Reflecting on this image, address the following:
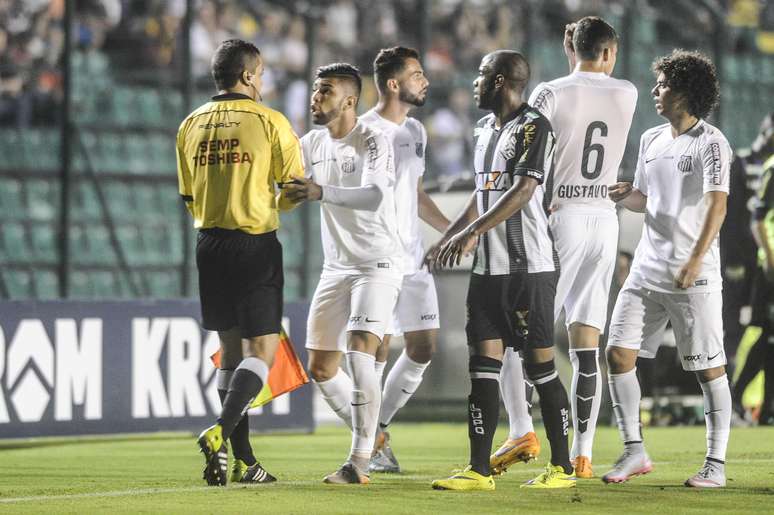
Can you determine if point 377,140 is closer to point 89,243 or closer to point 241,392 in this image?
point 241,392

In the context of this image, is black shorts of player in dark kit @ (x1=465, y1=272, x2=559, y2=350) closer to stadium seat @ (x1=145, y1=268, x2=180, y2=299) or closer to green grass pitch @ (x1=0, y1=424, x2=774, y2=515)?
green grass pitch @ (x1=0, y1=424, x2=774, y2=515)

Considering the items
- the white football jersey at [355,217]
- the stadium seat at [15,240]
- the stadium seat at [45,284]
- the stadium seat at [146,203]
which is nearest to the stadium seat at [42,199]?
the stadium seat at [15,240]

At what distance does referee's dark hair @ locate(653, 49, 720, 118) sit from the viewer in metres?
6.75

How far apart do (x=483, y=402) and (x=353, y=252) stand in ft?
3.72

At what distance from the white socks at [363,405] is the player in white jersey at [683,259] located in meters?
1.12

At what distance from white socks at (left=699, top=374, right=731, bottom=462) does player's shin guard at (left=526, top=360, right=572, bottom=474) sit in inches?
28.4

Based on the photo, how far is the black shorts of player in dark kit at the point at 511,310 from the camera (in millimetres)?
6371

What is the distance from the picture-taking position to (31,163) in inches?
544

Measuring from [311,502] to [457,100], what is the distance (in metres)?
11.7

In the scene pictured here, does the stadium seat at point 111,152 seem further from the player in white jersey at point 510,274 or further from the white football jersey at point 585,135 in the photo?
the player in white jersey at point 510,274

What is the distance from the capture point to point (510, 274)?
21.0 feet

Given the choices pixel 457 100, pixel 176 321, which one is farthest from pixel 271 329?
pixel 457 100

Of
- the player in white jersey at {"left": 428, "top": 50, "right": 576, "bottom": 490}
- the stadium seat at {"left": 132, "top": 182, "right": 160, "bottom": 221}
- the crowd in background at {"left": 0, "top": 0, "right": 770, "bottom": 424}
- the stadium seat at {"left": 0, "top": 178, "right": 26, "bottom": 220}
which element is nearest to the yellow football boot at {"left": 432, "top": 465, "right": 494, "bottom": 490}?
the player in white jersey at {"left": 428, "top": 50, "right": 576, "bottom": 490}

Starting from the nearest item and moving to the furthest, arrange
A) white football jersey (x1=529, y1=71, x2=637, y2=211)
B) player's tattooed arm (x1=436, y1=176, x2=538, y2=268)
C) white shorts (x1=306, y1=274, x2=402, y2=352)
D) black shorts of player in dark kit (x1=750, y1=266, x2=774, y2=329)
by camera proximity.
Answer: player's tattooed arm (x1=436, y1=176, x2=538, y2=268)
white shorts (x1=306, y1=274, x2=402, y2=352)
white football jersey (x1=529, y1=71, x2=637, y2=211)
black shorts of player in dark kit (x1=750, y1=266, x2=774, y2=329)
